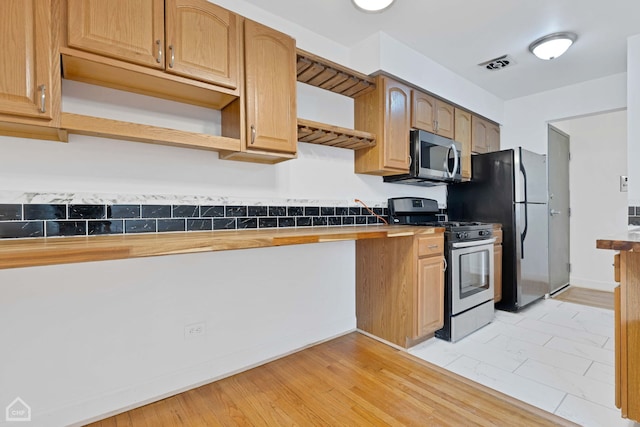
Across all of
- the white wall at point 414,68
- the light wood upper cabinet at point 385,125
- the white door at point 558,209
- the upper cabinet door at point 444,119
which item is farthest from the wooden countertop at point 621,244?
the white door at point 558,209

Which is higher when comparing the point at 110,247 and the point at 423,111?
the point at 423,111

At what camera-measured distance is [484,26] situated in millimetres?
2465

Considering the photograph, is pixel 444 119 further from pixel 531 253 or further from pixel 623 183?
pixel 623 183

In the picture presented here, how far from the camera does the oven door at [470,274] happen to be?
2519 mm

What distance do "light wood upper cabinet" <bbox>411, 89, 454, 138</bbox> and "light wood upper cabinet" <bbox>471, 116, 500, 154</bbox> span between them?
50 cm

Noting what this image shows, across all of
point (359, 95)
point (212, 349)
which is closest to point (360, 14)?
point (359, 95)

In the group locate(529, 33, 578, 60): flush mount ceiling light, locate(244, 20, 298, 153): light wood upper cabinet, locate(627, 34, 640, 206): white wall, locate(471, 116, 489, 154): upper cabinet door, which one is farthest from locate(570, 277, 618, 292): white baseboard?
locate(244, 20, 298, 153): light wood upper cabinet

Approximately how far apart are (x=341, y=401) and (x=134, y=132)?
176 cm

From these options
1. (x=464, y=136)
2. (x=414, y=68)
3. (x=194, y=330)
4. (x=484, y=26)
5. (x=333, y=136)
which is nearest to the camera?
(x=194, y=330)

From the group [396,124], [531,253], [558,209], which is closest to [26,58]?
[396,124]

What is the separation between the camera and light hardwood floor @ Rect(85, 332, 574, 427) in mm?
1607

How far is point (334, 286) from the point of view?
264 centimetres

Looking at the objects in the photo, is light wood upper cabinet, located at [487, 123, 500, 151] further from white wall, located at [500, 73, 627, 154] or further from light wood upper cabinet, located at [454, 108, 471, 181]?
light wood upper cabinet, located at [454, 108, 471, 181]

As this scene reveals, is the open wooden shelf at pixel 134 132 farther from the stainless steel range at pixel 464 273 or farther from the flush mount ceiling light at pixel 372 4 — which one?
the stainless steel range at pixel 464 273
